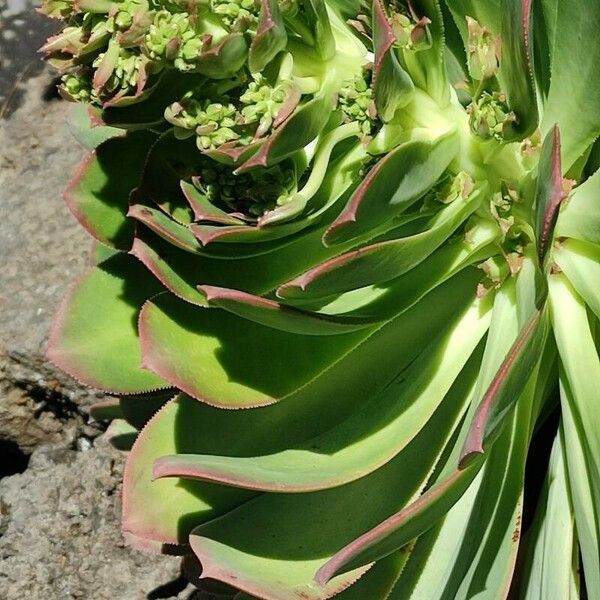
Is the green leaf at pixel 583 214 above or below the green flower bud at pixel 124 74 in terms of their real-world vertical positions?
below

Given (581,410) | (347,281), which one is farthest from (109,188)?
(581,410)

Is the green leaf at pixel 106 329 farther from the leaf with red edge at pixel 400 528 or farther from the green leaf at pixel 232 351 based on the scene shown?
the leaf with red edge at pixel 400 528

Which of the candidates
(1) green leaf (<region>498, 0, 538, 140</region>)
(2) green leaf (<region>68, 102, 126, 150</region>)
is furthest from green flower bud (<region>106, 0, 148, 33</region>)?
(2) green leaf (<region>68, 102, 126, 150</region>)

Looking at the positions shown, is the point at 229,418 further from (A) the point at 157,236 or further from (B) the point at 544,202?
(B) the point at 544,202

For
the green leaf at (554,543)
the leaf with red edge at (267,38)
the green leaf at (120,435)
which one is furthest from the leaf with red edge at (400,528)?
the green leaf at (120,435)

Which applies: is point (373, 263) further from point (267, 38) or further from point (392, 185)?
point (267, 38)

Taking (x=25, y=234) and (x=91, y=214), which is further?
(x=25, y=234)

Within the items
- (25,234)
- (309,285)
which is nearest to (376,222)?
(309,285)
